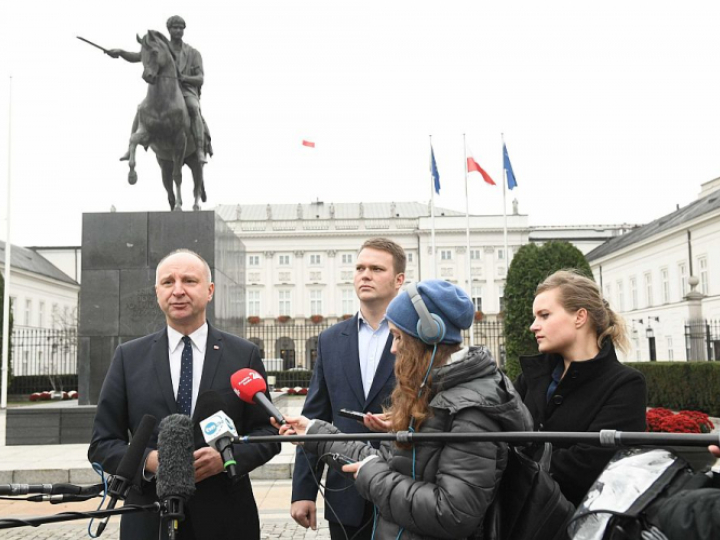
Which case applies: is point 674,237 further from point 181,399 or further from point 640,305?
point 181,399

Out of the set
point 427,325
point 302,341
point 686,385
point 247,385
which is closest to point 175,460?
point 247,385

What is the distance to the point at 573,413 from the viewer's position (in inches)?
106

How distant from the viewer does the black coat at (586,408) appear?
2.45 m

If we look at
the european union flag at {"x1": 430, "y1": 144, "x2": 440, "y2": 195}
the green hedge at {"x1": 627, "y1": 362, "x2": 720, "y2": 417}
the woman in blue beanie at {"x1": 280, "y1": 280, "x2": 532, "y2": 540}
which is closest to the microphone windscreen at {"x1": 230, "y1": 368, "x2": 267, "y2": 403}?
the woman in blue beanie at {"x1": 280, "y1": 280, "x2": 532, "y2": 540}

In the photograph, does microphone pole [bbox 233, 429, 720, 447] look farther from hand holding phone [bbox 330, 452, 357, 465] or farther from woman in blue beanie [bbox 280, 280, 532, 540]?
hand holding phone [bbox 330, 452, 357, 465]

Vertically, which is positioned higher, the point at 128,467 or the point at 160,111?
the point at 160,111

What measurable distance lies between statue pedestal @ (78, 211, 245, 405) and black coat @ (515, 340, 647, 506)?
820cm

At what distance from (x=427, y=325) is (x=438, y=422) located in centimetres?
28

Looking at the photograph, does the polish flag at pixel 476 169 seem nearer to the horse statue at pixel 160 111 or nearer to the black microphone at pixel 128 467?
the horse statue at pixel 160 111

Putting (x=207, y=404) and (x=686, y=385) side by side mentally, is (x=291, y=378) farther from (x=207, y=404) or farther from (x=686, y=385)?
(x=207, y=404)

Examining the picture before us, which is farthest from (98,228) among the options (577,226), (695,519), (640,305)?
(577,226)

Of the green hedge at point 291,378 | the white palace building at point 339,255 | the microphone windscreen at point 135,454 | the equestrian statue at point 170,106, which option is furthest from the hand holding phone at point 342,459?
the white palace building at point 339,255

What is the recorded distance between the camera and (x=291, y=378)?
3041 cm

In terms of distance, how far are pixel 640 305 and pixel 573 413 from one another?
169ft
